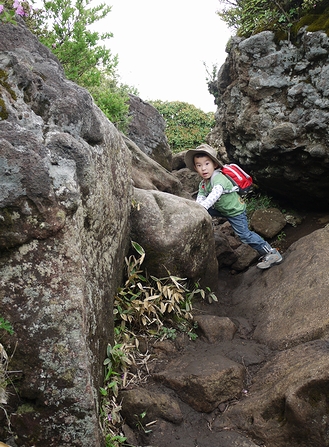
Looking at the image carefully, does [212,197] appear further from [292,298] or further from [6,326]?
[6,326]

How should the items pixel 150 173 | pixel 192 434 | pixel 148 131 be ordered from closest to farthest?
pixel 192 434, pixel 150 173, pixel 148 131

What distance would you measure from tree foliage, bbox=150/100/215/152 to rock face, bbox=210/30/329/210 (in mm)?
6591

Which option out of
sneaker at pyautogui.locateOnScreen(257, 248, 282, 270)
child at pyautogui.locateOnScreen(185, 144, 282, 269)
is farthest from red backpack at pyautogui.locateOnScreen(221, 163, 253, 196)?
sneaker at pyautogui.locateOnScreen(257, 248, 282, 270)

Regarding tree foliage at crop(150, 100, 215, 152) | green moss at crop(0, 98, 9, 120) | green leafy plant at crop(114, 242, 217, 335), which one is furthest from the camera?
tree foliage at crop(150, 100, 215, 152)

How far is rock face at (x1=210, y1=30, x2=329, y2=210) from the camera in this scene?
5844 mm

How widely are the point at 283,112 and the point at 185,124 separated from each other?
9.16m

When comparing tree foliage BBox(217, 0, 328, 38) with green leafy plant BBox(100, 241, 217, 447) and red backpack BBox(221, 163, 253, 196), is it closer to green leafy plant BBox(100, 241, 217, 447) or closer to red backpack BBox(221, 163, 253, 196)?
red backpack BBox(221, 163, 253, 196)

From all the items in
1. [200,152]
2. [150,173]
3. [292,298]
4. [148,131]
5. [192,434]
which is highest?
[148,131]

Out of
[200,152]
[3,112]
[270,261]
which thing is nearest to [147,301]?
[270,261]

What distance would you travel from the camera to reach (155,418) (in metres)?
3.31

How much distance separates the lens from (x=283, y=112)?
636 centimetres

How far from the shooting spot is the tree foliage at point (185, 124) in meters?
14.1

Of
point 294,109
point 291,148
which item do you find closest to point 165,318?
point 291,148

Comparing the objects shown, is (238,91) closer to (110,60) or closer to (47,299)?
(110,60)
